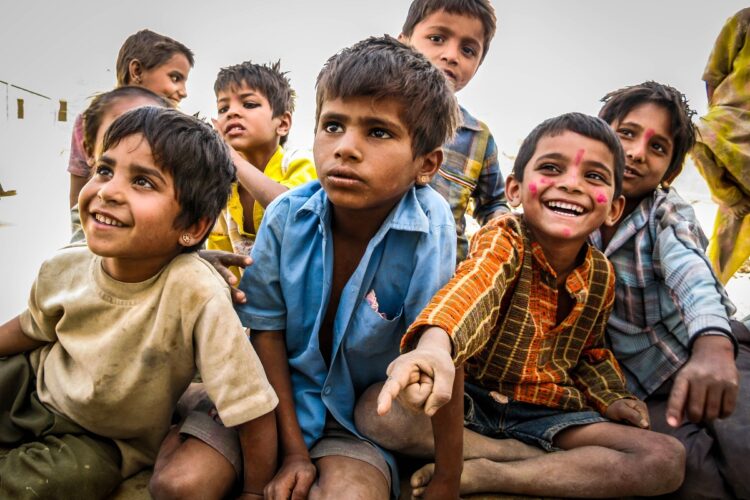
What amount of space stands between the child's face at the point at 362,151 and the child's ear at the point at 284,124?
1.27 meters

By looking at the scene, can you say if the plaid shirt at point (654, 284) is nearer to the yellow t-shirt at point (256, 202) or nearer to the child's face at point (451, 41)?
the child's face at point (451, 41)

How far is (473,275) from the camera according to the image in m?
1.45

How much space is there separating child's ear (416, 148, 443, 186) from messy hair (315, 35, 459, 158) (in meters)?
0.02

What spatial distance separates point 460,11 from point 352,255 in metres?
1.40

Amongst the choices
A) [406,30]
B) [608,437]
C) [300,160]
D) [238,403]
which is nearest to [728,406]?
[608,437]

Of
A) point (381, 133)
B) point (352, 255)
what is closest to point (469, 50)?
point (381, 133)

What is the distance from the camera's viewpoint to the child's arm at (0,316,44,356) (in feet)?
5.21

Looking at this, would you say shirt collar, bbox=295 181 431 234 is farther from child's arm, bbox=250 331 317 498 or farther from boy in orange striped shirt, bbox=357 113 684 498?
child's arm, bbox=250 331 317 498

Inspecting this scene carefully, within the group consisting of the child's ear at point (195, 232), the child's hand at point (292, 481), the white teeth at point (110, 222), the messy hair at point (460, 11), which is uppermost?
the messy hair at point (460, 11)

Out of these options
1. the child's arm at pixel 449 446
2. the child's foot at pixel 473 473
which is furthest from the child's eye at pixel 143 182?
the child's foot at pixel 473 473

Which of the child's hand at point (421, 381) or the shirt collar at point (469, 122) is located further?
the shirt collar at point (469, 122)

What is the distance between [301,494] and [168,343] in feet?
1.64

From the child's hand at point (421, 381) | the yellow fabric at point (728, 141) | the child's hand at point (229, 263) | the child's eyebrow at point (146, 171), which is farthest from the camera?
the yellow fabric at point (728, 141)

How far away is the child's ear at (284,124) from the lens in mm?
2754
